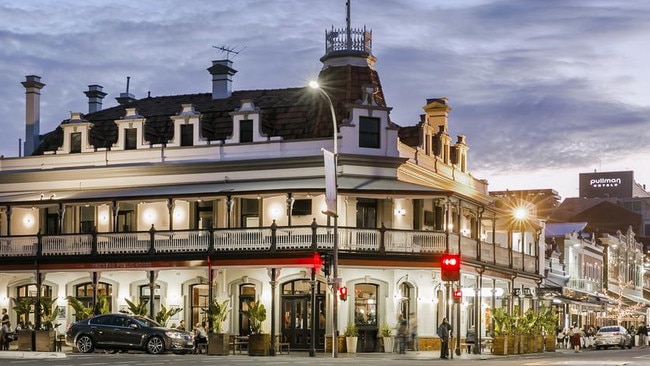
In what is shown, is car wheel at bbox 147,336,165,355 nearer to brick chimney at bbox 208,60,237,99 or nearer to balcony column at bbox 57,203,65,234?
balcony column at bbox 57,203,65,234

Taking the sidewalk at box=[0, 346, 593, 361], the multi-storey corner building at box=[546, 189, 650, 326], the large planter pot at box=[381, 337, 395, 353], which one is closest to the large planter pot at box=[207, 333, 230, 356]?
the sidewalk at box=[0, 346, 593, 361]

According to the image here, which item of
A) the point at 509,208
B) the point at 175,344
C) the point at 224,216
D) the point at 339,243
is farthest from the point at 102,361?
the point at 509,208

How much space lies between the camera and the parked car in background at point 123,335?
4447cm

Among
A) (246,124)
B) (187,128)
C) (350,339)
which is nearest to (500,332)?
(350,339)

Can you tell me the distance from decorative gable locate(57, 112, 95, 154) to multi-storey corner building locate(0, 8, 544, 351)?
0.07 m

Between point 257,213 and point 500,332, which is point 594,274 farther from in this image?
point 257,213

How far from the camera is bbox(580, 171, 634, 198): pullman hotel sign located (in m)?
177

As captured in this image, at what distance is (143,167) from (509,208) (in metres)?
18.8

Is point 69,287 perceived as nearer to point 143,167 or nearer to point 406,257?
point 143,167

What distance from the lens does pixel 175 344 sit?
44.8 metres

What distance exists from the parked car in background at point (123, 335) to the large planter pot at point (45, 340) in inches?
50.8

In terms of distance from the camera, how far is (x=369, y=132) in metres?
57.1

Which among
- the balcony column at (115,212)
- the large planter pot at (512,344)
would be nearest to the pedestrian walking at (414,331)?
the large planter pot at (512,344)

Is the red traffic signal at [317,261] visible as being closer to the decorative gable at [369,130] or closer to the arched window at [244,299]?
the arched window at [244,299]
